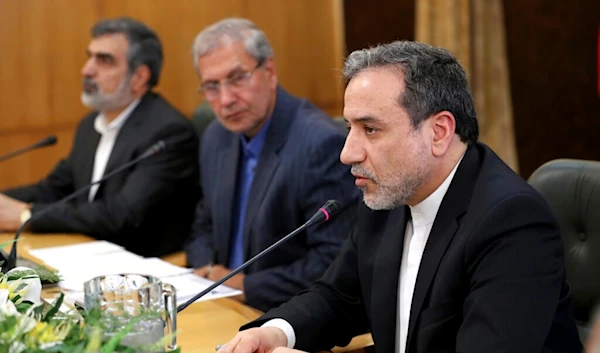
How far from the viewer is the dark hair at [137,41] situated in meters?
3.98

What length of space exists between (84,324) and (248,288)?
1228mm

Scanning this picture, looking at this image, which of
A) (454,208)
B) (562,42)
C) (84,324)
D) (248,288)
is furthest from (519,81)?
(84,324)

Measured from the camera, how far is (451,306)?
187cm

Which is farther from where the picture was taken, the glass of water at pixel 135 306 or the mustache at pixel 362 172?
the mustache at pixel 362 172

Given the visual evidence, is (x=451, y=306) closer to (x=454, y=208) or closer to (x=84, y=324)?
(x=454, y=208)

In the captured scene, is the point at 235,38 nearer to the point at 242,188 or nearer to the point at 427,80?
the point at 242,188

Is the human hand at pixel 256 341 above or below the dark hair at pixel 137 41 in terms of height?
below

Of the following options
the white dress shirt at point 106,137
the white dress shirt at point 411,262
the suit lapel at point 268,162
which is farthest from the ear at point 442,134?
the white dress shirt at point 106,137

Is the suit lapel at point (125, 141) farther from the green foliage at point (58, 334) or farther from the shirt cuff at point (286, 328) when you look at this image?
the green foliage at point (58, 334)

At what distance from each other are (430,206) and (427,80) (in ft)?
0.99

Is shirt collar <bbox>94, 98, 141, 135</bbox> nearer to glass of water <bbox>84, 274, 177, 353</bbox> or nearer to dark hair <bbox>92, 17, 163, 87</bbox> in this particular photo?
dark hair <bbox>92, 17, 163, 87</bbox>

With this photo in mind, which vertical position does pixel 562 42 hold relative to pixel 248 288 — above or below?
above

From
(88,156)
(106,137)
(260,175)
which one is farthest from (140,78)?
(260,175)

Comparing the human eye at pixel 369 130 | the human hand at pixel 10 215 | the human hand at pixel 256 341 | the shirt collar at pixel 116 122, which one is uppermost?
the human eye at pixel 369 130
